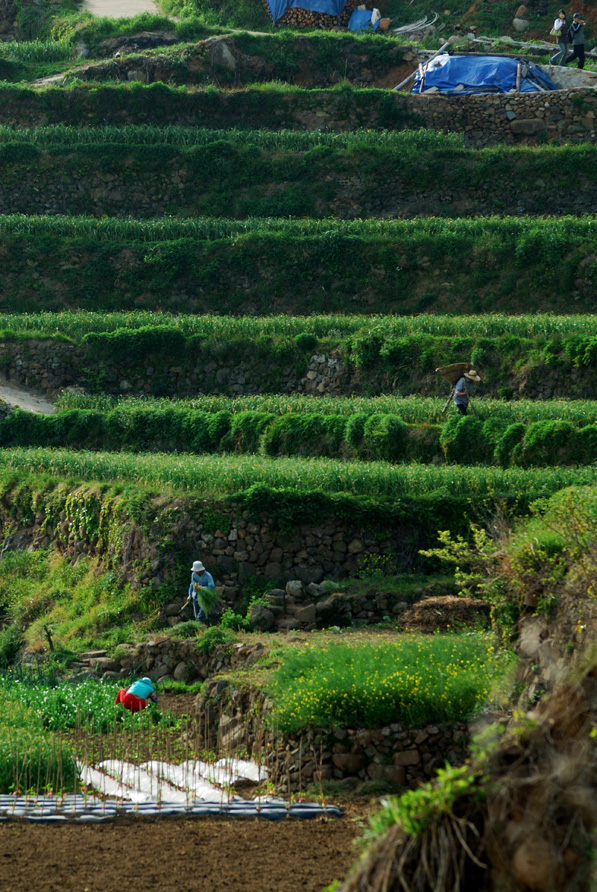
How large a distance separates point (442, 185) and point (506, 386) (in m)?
14.7

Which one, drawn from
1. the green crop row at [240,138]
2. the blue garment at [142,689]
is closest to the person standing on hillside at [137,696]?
the blue garment at [142,689]

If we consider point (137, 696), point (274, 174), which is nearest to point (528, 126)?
point (274, 174)

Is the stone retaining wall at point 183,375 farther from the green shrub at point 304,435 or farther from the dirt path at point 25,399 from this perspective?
the green shrub at point 304,435

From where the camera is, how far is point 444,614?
14.7 m

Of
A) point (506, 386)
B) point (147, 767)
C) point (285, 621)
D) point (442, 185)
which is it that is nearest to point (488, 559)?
point (147, 767)

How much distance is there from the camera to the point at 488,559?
11172 mm

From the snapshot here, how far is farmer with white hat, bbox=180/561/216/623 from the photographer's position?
53.3 feet

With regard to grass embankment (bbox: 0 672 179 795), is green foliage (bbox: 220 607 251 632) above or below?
below

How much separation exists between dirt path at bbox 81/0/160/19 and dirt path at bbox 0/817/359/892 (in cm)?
4918

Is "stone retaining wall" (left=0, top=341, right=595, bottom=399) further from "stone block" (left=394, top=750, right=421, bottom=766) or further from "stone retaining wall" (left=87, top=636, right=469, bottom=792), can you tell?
"stone block" (left=394, top=750, right=421, bottom=766)

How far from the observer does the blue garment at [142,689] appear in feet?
44.9

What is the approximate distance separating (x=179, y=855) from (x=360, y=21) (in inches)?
1857

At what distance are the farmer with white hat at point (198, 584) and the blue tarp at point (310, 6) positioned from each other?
39.3 m

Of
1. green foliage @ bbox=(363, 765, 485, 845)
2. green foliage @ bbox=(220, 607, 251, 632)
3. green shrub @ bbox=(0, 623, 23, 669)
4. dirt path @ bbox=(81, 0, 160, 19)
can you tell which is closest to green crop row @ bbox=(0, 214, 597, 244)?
green foliage @ bbox=(220, 607, 251, 632)
